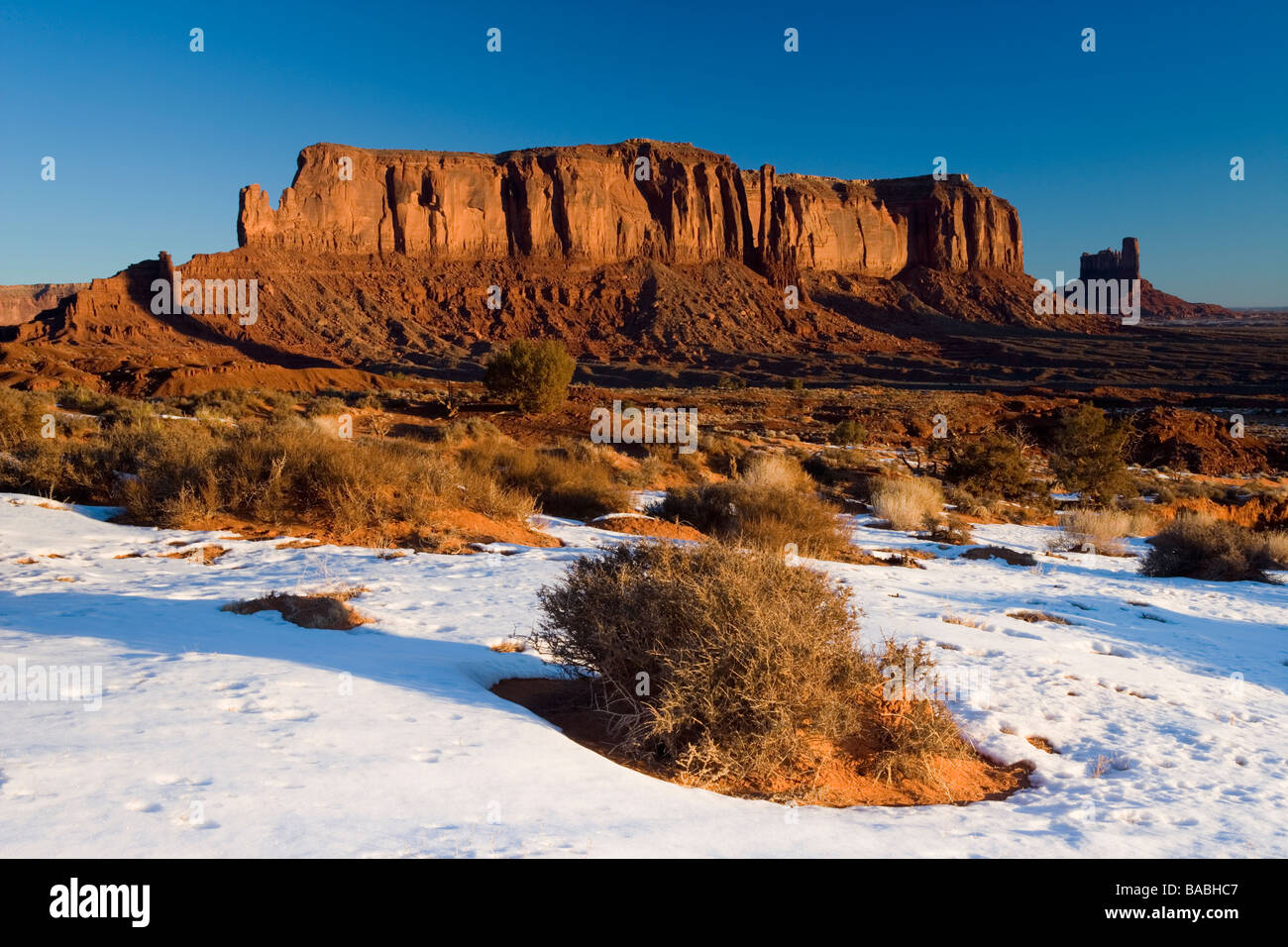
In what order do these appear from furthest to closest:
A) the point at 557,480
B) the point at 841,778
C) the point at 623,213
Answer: the point at 623,213
the point at 557,480
the point at 841,778

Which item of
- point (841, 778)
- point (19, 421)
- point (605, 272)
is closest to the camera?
point (841, 778)

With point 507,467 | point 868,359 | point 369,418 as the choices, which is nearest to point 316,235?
point 868,359

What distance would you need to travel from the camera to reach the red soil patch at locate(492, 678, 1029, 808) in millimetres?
4375

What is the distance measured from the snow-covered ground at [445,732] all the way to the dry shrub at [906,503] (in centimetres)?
606

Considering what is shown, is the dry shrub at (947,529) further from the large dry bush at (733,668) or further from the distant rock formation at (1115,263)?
the distant rock formation at (1115,263)

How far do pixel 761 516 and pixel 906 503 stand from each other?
472 centimetres

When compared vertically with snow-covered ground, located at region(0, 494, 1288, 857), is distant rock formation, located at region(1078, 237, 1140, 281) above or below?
above

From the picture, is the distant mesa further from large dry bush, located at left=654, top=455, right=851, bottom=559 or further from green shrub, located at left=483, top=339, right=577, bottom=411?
large dry bush, located at left=654, top=455, right=851, bottom=559

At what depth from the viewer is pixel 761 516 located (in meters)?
11.8

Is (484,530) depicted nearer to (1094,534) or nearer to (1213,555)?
(1094,534)

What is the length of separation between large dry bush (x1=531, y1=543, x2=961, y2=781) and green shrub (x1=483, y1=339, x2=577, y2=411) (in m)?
24.8

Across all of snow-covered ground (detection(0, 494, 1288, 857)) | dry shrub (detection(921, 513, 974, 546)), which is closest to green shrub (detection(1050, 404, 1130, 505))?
dry shrub (detection(921, 513, 974, 546))

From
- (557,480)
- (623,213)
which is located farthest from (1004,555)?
(623,213)
